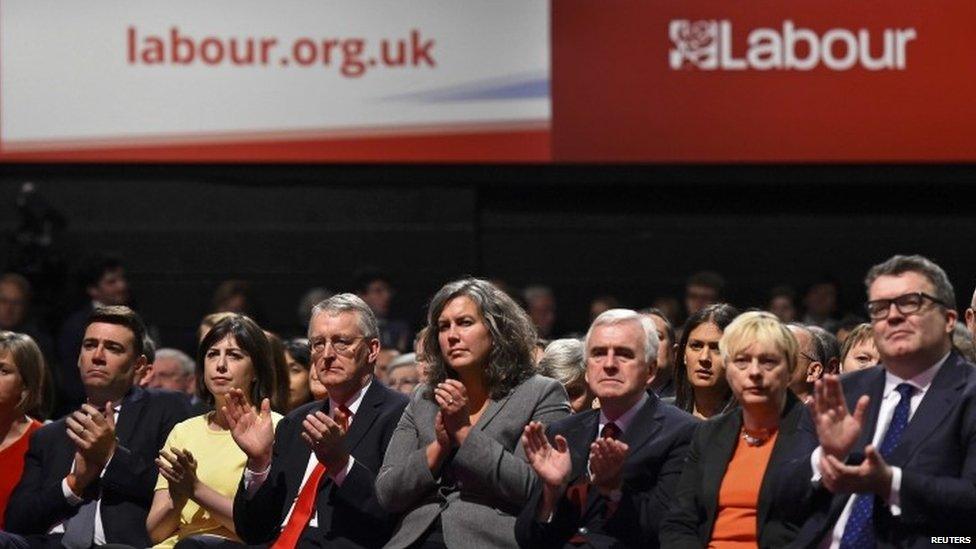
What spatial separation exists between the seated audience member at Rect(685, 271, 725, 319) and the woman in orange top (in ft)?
13.3

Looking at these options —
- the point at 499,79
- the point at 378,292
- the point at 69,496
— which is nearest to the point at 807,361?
the point at 69,496

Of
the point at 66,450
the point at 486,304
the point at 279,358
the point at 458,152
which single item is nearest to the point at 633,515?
the point at 486,304

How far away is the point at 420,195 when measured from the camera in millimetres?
10625

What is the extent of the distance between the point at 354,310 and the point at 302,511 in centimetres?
67

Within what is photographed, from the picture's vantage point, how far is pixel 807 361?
5953 millimetres

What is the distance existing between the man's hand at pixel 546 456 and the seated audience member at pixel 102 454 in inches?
61.4

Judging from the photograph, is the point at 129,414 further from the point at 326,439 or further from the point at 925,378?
the point at 925,378

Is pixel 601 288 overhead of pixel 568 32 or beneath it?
beneath

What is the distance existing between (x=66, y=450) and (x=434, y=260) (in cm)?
460

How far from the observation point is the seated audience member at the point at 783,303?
9.74m

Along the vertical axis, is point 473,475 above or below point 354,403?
below

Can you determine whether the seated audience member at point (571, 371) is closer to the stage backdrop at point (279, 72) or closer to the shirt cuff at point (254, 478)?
the shirt cuff at point (254, 478)

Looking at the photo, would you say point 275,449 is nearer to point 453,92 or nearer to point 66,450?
point 66,450

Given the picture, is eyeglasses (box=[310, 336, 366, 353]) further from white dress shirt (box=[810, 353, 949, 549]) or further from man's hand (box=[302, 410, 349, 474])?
white dress shirt (box=[810, 353, 949, 549])
